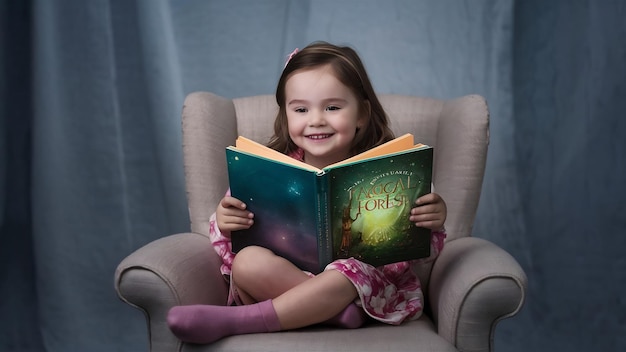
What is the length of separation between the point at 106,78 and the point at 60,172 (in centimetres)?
35

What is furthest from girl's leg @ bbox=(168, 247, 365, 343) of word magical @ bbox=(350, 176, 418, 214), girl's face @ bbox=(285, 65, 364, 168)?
girl's face @ bbox=(285, 65, 364, 168)

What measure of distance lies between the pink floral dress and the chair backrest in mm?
156

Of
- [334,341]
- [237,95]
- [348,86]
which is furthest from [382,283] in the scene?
[237,95]

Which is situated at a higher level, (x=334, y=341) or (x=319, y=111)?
(x=319, y=111)

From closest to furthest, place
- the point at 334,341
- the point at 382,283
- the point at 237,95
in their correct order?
the point at 334,341, the point at 382,283, the point at 237,95

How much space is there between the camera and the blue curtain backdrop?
2.23 meters

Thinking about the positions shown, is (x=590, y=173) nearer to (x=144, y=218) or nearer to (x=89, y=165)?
(x=144, y=218)

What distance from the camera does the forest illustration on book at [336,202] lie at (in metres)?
1.40

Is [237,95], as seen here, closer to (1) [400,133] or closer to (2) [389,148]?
(1) [400,133]

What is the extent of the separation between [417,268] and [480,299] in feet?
1.27

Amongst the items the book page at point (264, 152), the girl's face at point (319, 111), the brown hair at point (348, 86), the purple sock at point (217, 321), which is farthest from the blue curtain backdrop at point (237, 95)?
the purple sock at point (217, 321)

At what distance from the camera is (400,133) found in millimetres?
1978

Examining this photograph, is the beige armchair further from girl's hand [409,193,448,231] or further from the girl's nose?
the girl's nose

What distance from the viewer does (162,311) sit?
4.73 feet
